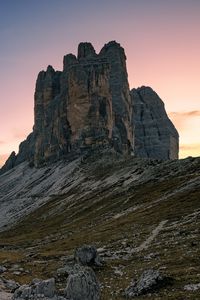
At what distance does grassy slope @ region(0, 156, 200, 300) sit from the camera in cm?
4847

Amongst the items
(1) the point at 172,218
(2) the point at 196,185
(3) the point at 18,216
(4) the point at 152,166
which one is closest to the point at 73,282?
(1) the point at 172,218

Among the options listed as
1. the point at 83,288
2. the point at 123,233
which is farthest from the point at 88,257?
the point at 123,233

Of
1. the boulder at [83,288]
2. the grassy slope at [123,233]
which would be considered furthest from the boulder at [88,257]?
the boulder at [83,288]

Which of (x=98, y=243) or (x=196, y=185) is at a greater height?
(x=196, y=185)

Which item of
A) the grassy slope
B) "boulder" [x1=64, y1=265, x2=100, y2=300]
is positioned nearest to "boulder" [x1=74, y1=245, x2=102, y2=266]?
the grassy slope

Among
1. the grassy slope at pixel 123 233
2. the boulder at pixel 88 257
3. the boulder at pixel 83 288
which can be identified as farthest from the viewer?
the boulder at pixel 88 257

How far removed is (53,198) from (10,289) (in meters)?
147

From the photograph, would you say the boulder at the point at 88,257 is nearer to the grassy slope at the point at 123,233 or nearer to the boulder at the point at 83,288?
the grassy slope at the point at 123,233

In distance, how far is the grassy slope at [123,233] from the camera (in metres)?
48.5

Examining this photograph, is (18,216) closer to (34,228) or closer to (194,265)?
(34,228)

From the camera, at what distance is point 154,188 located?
450ft

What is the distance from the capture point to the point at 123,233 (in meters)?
86.4

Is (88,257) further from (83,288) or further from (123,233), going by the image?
(123,233)

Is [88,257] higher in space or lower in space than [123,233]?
lower
